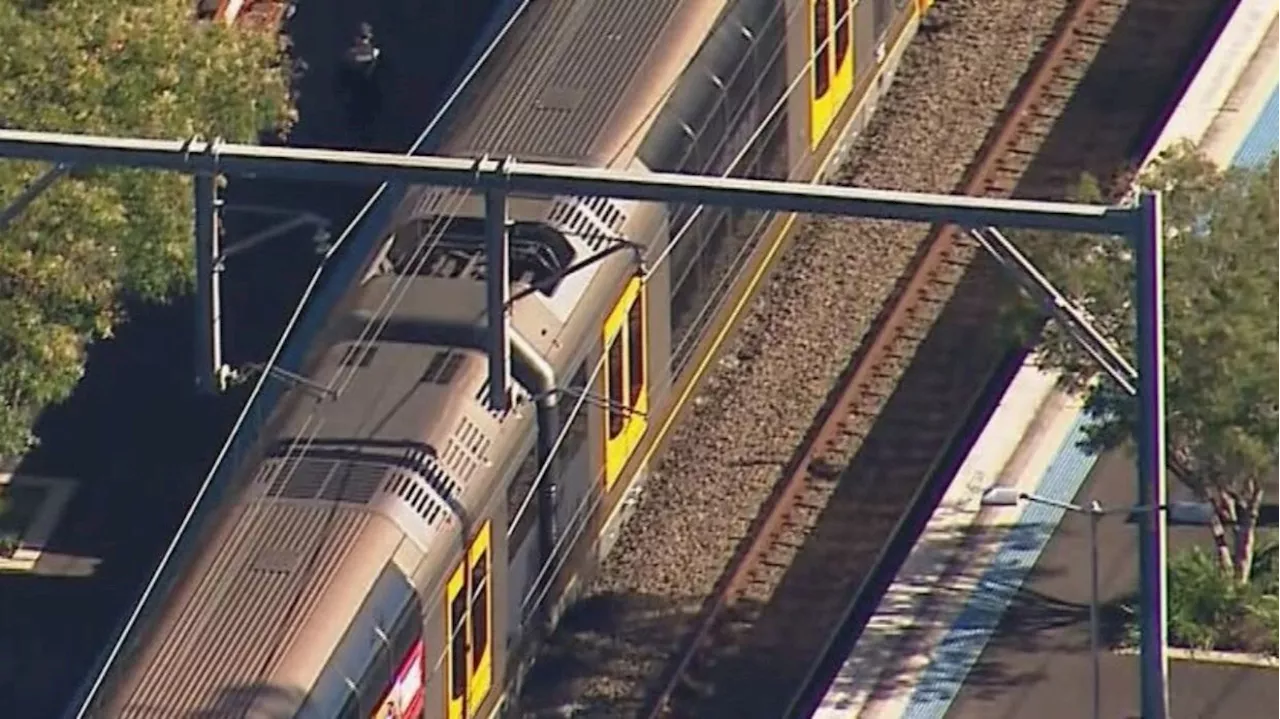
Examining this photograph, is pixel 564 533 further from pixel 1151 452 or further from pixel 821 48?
pixel 1151 452

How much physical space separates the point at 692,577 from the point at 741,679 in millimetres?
1457

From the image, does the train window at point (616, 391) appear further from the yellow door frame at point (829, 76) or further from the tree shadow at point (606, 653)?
the yellow door frame at point (829, 76)

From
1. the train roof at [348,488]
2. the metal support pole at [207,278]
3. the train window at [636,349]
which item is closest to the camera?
the metal support pole at [207,278]

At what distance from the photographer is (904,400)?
36750 millimetres

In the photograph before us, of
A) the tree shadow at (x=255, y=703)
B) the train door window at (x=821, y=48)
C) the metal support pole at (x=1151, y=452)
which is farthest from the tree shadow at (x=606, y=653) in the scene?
the metal support pole at (x=1151, y=452)

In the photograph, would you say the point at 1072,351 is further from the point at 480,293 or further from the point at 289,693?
the point at 289,693

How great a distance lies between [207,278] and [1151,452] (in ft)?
20.5

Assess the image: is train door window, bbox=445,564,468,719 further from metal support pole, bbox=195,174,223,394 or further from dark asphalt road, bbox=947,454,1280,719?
dark asphalt road, bbox=947,454,1280,719

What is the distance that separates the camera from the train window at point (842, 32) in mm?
37688

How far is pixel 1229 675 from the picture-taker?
108 feet

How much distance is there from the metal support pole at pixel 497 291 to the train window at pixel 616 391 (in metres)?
6.25

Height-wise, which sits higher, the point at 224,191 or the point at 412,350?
the point at 224,191

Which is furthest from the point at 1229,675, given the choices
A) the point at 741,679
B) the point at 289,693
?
the point at 289,693

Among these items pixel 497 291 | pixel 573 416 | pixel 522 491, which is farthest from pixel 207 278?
pixel 573 416
